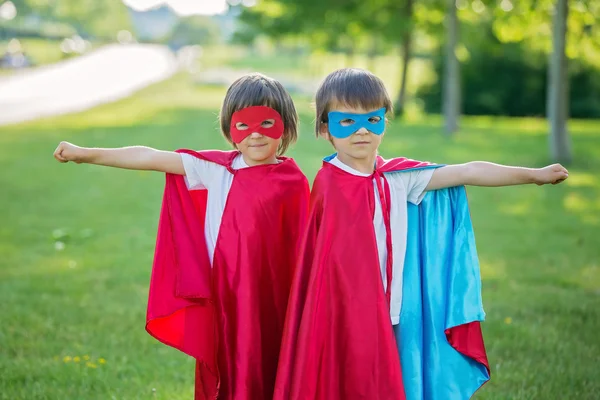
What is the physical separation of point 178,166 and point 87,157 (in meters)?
0.51

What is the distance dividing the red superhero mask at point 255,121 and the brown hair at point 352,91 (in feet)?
0.91

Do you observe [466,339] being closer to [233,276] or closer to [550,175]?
[550,175]

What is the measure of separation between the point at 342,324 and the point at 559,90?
13.4 metres

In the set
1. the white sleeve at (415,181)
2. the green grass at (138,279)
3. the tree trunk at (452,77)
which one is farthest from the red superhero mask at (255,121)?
the tree trunk at (452,77)

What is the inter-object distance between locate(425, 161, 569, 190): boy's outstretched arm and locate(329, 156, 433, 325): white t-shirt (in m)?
0.07

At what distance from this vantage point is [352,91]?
12.7 ft

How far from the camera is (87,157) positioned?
3.87 meters

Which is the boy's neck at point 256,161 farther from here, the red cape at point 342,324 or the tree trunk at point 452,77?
the tree trunk at point 452,77

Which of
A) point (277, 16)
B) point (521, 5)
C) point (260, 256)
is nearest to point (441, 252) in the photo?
point (260, 256)

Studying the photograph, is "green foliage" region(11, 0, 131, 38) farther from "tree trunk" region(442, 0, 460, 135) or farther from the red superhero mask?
the red superhero mask

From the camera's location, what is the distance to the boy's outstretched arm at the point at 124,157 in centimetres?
385

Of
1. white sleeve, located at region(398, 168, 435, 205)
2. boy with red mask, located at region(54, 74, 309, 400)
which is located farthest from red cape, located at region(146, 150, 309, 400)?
white sleeve, located at region(398, 168, 435, 205)

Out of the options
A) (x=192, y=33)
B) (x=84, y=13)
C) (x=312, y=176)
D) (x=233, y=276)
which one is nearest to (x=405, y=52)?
(x=312, y=176)

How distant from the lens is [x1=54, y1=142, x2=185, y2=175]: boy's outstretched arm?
385 centimetres
